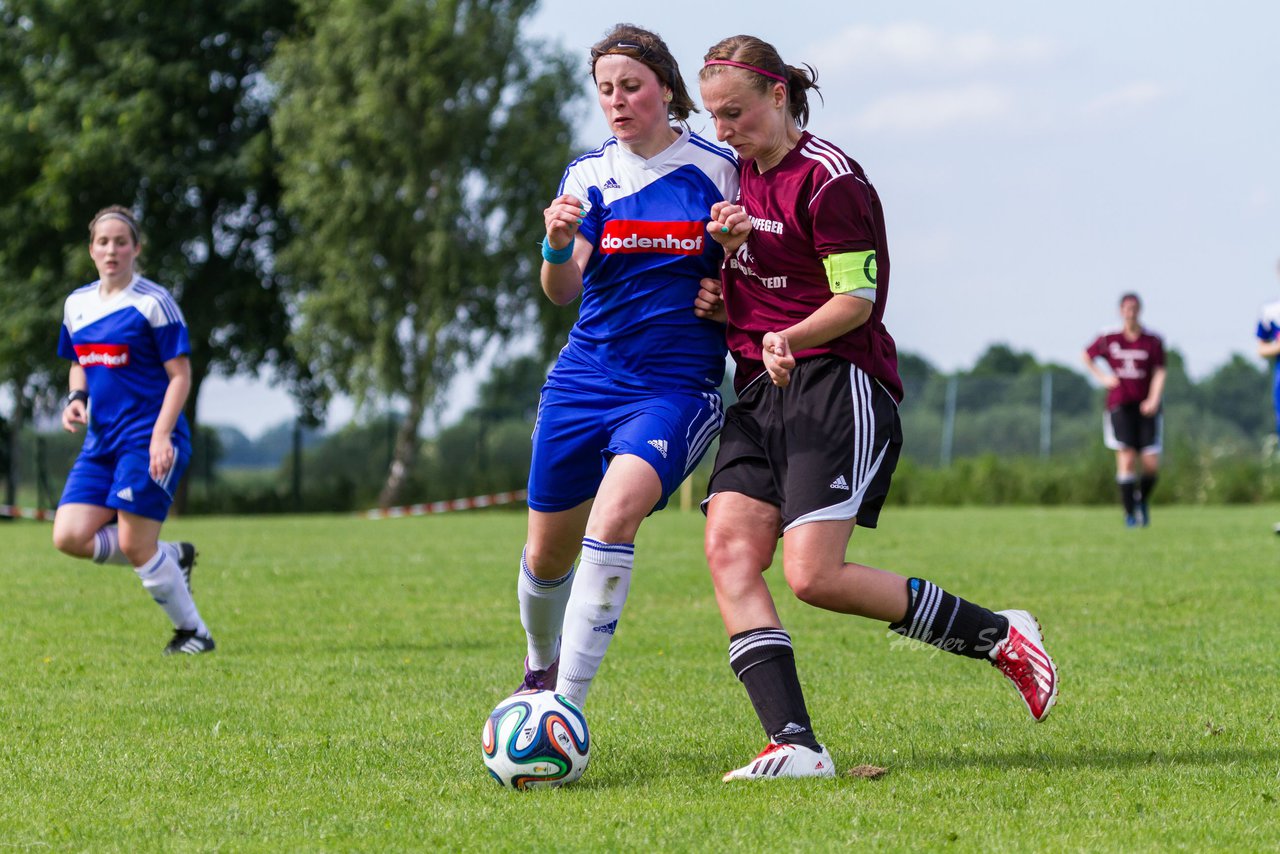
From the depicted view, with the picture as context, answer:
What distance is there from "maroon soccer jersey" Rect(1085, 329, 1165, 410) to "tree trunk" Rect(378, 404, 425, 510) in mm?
20160

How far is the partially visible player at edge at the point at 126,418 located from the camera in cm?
788

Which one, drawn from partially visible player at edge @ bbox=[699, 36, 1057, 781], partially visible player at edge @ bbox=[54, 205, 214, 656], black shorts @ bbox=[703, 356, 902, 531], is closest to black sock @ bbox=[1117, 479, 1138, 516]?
partially visible player at edge @ bbox=[54, 205, 214, 656]

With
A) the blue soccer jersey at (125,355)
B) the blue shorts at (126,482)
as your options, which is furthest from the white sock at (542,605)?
the blue soccer jersey at (125,355)

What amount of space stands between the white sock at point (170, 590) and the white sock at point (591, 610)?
3714 millimetres

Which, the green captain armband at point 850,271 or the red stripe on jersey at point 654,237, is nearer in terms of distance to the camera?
the green captain armband at point 850,271

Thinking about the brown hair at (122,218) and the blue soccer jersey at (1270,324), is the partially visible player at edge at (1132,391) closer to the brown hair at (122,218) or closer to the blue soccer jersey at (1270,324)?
the blue soccer jersey at (1270,324)

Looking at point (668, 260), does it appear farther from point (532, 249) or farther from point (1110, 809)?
point (532, 249)

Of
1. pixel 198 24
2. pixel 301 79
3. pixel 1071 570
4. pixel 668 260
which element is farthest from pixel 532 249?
pixel 668 260

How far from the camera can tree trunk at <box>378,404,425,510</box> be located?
35.6 m

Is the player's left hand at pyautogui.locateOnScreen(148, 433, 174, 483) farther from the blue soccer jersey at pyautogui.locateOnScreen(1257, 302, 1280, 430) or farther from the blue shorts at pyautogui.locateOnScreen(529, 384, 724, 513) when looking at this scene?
the blue soccer jersey at pyautogui.locateOnScreen(1257, 302, 1280, 430)

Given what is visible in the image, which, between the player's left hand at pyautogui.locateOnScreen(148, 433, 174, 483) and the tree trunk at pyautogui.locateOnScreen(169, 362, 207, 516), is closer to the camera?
the player's left hand at pyautogui.locateOnScreen(148, 433, 174, 483)

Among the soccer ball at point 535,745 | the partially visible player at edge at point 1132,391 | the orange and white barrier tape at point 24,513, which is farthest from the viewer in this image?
the orange and white barrier tape at point 24,513

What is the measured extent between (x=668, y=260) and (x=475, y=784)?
1746mm

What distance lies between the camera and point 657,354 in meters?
5.12
